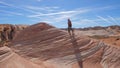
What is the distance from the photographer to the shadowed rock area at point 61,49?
970cm

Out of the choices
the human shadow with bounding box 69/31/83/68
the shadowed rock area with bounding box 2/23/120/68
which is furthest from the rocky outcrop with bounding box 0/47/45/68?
the human shadow with bounding box 69/31/83/68

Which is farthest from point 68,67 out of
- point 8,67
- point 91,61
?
point 8,67

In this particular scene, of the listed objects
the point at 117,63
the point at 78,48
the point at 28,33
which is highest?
the point at 28,33

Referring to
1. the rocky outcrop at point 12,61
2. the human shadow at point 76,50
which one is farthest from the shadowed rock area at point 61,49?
the rocky outcrop at point 12,61

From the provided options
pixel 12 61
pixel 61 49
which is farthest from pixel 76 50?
pixel 12 61

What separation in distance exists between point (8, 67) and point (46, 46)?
2019mm

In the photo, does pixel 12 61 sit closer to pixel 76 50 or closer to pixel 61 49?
pixel 61 49

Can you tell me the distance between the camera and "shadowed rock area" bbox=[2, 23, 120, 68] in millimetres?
9695

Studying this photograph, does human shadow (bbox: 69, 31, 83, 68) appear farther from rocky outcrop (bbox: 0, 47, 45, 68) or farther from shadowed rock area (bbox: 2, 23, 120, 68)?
rocky outcrop (bbox: 0, 47, 45, 68)

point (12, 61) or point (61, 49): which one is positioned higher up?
point (61, 49)

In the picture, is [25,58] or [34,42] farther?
[34,42]

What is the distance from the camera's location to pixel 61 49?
10.0 meters

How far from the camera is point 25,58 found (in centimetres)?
958

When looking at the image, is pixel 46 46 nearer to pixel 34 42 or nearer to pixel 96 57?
pixel 34 42
